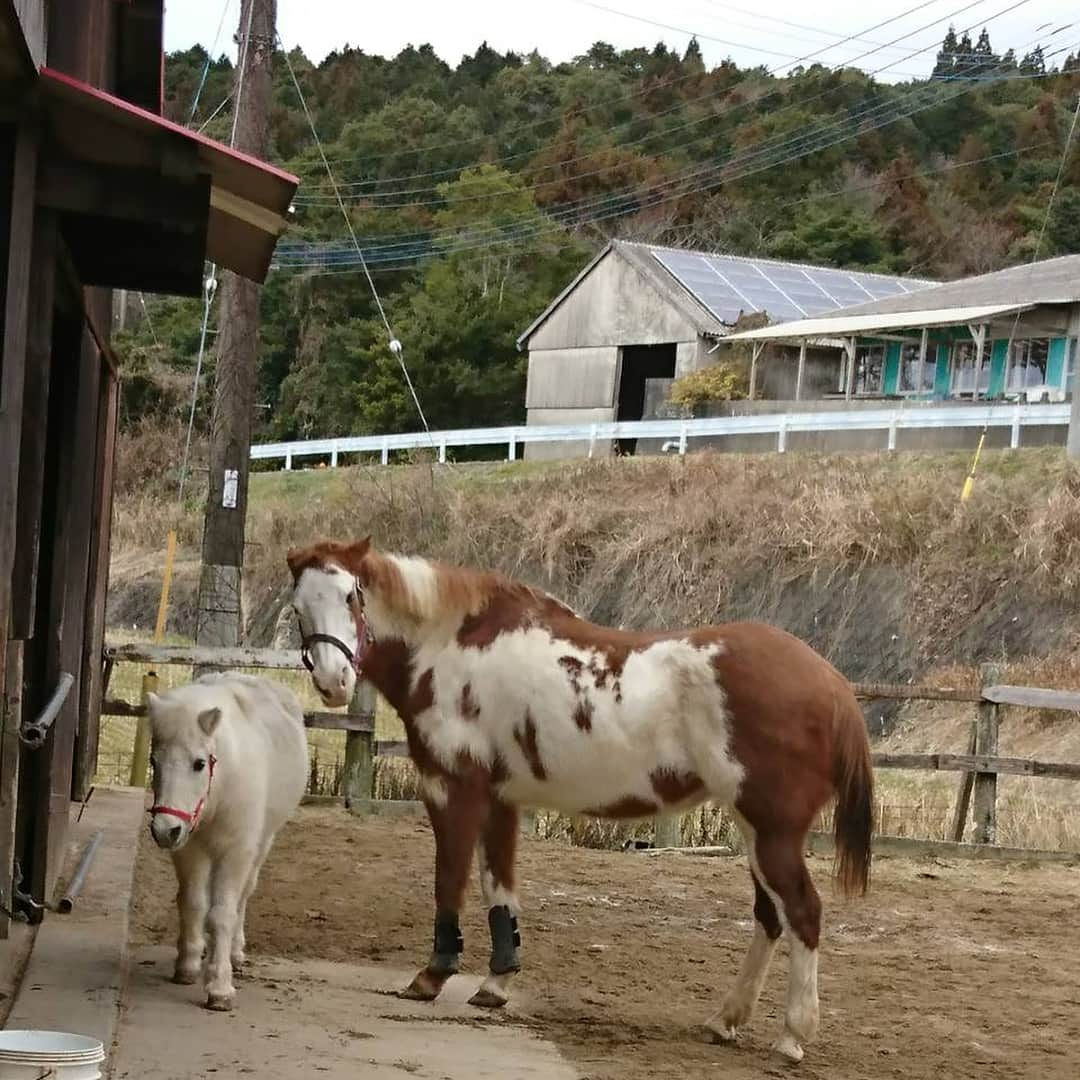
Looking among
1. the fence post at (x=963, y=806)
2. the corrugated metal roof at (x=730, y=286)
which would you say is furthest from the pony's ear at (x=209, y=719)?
the corrugated metal roof at (x=730, y=286)

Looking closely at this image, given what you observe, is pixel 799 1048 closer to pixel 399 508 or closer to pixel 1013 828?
pixel 1013 828

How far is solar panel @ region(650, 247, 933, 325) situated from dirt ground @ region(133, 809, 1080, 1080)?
90.4 feet

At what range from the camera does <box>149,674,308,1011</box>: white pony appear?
557 centimetres

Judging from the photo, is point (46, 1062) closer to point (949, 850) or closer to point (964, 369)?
point (949, 850)

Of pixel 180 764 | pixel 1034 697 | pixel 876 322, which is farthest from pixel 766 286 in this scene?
pixel 180 764

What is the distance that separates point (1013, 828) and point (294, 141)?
48.5 m

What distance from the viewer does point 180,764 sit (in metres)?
5.57

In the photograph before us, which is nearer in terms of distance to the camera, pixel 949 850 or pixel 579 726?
pixel 579 726

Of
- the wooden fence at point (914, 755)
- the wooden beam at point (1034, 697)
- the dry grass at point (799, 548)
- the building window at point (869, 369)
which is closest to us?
the wooden beam at point (1034, 697)

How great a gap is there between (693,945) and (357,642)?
107 inches

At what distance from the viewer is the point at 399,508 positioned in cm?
2470

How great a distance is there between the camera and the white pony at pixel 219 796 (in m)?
5.57

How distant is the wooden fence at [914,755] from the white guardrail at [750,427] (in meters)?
12.0

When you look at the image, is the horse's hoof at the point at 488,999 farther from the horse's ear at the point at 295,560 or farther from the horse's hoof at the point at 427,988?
the horse's ear at the point at 295,560
